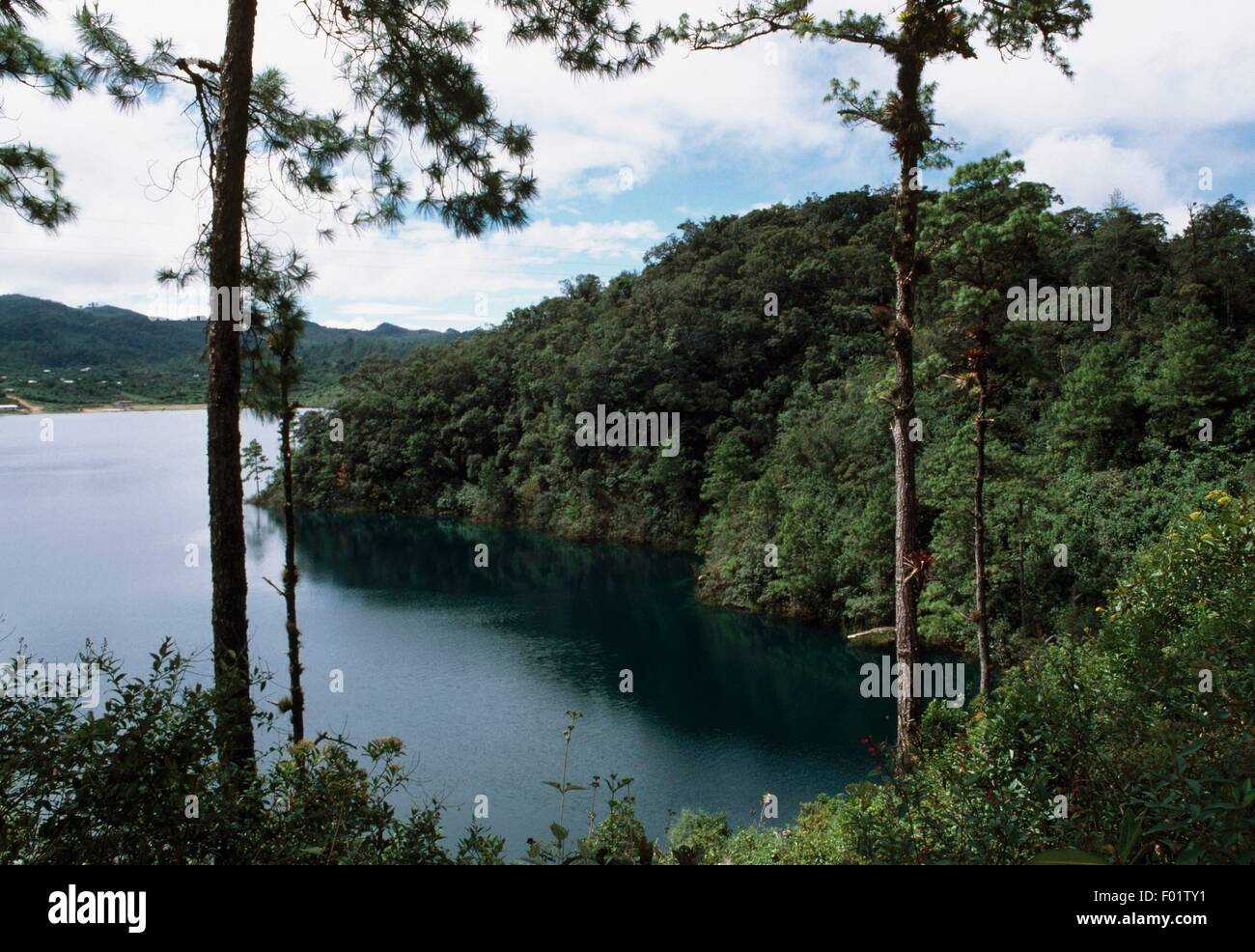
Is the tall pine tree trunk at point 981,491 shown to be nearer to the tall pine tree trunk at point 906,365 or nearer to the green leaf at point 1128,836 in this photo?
the tall pine tree trunk at point 906,365

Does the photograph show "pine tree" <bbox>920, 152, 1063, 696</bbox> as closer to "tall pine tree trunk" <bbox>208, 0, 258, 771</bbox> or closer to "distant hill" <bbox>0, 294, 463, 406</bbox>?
"tall pine tree trunk" <bbox>208, 0, 258, 771</bbox>

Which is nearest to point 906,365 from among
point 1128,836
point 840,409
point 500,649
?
point 1128,836

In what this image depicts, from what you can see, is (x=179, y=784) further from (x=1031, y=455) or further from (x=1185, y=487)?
(x=1031, y=455)

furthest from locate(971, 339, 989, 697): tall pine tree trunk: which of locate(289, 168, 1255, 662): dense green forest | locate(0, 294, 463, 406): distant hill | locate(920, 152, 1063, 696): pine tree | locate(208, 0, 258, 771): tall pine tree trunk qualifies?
locate(0, 294, 463, 406): distant hill

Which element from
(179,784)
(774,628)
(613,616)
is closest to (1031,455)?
(774,628)

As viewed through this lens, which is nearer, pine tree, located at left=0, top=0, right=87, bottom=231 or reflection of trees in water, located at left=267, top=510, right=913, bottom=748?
pine tree, located at left=0, top=0, right=87, bottom=231

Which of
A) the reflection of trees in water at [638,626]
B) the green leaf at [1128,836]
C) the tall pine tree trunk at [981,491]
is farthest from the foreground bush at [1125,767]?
the reflection of trees in water at [638,626]
